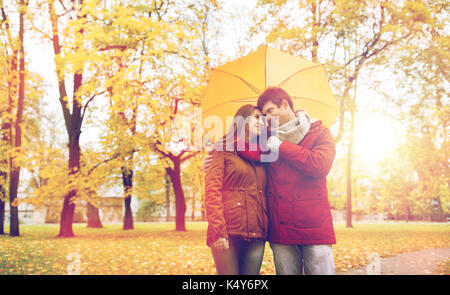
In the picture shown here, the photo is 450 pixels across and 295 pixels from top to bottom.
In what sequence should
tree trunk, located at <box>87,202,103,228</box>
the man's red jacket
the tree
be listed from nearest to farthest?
1. the man's red jacket
2. the tree
3. tree trunk, located at <box>87,202,103,228</box>

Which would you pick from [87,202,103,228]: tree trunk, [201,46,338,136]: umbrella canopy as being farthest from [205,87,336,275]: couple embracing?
[87,202,103,228]: tree trunk

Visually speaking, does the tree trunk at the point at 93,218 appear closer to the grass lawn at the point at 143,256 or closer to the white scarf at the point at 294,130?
the grass lawn at the point at 143,256

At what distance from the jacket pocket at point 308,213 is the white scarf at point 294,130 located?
1.46 feet

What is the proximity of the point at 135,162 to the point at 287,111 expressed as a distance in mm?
11412

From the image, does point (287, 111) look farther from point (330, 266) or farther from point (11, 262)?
point (11, 262)

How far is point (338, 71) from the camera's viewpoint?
10.7 metres

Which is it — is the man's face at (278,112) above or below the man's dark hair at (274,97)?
below

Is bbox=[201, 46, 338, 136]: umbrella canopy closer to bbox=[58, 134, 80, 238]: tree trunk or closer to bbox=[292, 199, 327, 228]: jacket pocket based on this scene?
bbox=[292, 199, 327, 228]: jacket pocket

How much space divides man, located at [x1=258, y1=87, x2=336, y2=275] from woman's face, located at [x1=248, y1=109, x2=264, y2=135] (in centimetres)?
10

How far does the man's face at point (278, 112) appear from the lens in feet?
8.76

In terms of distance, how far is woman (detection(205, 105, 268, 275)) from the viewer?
2545mm

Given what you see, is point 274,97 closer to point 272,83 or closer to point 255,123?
point 255,123

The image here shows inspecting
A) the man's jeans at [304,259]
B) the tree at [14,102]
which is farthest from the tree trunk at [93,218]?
the man's jeans at [304,259]

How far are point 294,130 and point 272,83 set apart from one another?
3.05 feet
